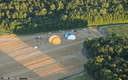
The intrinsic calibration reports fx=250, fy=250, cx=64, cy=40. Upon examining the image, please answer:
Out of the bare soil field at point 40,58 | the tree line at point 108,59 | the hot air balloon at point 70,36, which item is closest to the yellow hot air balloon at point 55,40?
the bare soil field at point 40,58

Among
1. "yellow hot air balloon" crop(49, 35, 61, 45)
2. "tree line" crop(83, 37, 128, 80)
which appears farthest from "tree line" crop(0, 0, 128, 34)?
"tree line" crop(83, 37, 128, 80)

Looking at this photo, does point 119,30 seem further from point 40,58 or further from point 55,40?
point 40,58

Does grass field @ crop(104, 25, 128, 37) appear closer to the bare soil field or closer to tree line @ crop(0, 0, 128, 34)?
tree line @ crop(0, 0, 128, 34)

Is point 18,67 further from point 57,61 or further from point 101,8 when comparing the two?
point 101,8

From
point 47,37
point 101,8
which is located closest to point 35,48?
point 47,37

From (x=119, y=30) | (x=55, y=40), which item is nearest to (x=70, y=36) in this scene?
(x=55, y=40)

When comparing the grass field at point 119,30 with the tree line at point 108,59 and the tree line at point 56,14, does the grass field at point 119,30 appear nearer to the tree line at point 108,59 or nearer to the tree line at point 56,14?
the tree line at point 56,14
